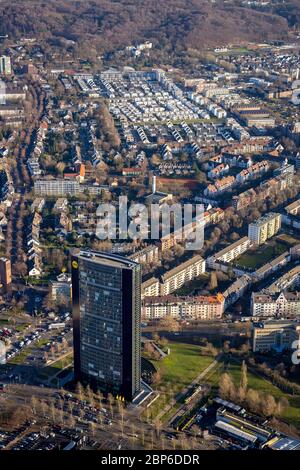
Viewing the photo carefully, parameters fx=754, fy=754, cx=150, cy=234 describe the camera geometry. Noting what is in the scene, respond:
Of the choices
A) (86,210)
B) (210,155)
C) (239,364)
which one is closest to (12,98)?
(210,155)

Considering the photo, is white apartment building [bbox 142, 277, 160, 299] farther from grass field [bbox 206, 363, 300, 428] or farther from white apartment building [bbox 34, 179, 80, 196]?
white apartment building [bbox 34, 179, 80, 196]

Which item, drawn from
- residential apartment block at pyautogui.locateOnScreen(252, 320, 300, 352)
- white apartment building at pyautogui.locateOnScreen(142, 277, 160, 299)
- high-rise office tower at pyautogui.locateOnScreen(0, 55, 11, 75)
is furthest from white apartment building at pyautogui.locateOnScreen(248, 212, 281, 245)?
high-rise office tower at pyautogui.locateOnScreen(0, 55, 11, 75)

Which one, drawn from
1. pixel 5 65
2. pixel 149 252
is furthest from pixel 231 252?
pixel 5 65

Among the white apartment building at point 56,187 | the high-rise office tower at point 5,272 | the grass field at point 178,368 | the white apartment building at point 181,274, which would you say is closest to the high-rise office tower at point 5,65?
the white apartment building at point 56,187

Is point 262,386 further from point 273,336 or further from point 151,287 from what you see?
point 151,287

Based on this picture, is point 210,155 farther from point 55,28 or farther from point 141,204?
point 55,28
